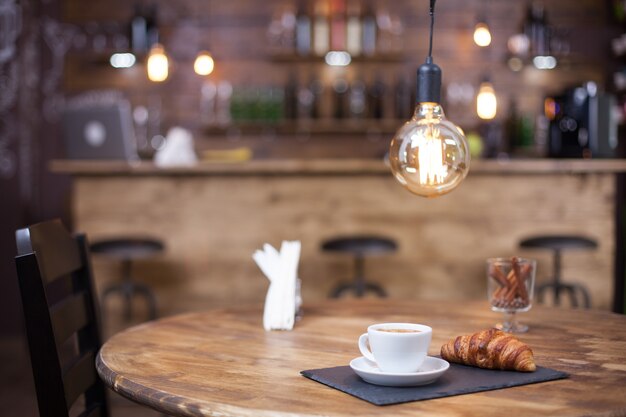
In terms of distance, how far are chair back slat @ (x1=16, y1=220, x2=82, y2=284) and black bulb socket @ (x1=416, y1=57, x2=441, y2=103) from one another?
2.49 feet

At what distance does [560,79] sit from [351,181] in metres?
2.73

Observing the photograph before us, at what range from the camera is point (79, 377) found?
1646 millimetres

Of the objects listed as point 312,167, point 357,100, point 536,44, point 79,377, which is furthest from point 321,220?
point 536,44

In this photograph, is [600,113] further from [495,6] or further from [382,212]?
[495,6]

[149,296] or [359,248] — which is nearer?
[359,248]

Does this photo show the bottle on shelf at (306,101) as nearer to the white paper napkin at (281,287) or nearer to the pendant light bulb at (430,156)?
the white paper napkin at (281,287)

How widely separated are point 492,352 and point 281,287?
61 cm

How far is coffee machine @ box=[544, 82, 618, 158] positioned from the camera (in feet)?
15.0

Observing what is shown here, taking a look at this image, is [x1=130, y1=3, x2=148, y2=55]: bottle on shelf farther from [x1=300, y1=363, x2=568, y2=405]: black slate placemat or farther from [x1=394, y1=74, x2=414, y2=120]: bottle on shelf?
[x1=300, y1=363, x2=568, y2=405]: black slate placemat

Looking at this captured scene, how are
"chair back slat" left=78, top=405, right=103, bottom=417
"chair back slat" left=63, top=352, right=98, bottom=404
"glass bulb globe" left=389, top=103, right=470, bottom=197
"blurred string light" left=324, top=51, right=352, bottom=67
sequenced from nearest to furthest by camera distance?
"glass bulb globe" left=389, top=103, right=470, bottom=197
"chair back slat" left=63, top=352, right=98, bottom=404
"chair back slat" left=78, top=405, right=103, bottom=417
"blurred string light" left=324, top=51, right=352, bottom=67

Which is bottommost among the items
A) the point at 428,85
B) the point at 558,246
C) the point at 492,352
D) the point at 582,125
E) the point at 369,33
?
the point at 558,246

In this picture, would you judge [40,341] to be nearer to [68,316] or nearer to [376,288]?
[68,316]

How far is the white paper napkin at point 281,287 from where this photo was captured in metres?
1.74

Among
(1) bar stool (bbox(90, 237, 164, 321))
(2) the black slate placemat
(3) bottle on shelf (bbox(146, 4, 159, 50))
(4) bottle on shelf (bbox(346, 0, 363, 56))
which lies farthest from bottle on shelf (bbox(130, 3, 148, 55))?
(2) the black slate placemat
